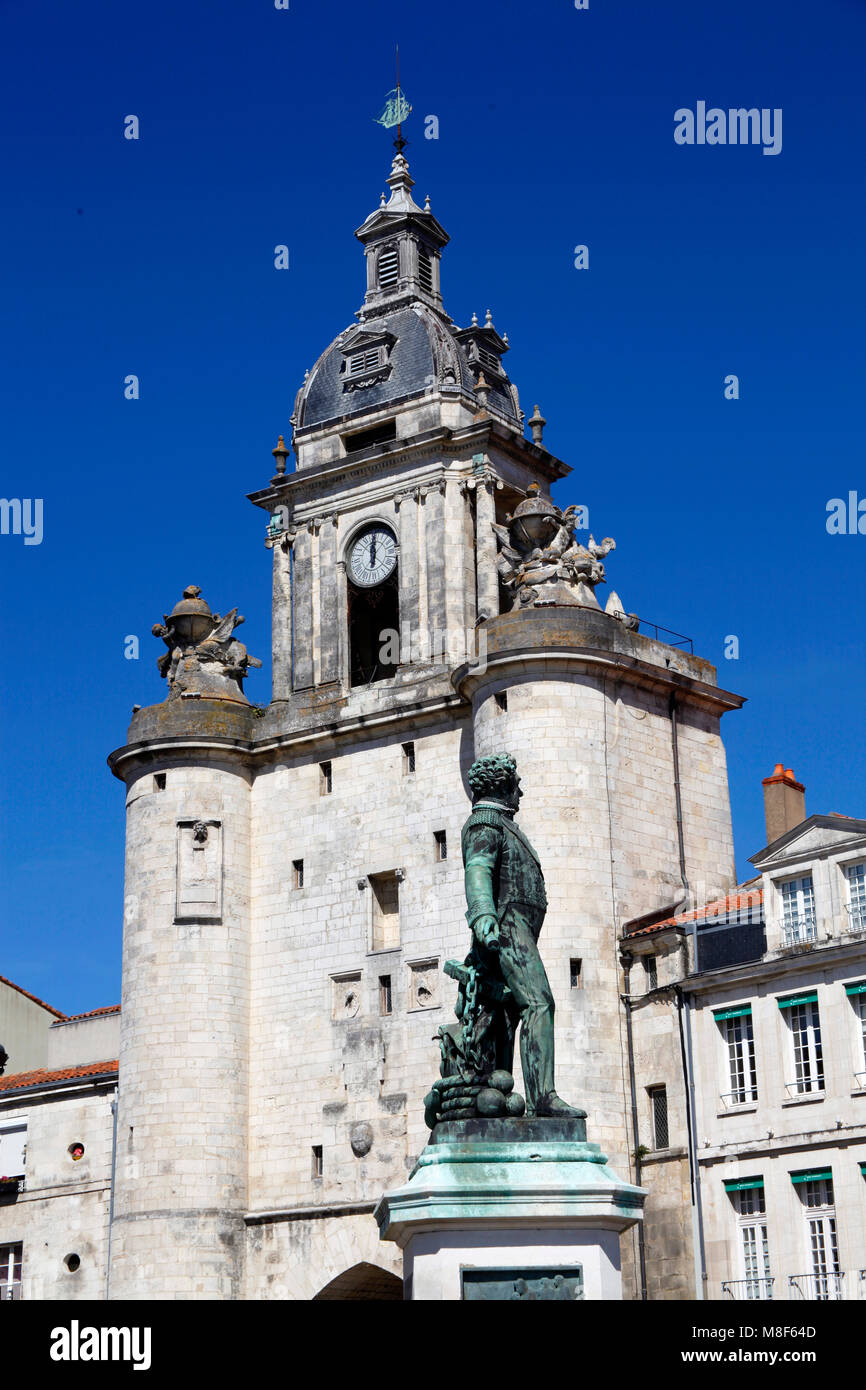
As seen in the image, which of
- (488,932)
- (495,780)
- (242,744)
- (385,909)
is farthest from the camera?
(242,744)

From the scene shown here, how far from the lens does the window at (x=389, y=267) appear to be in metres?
55.6

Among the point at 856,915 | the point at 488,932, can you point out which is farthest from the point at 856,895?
the point at 488,932

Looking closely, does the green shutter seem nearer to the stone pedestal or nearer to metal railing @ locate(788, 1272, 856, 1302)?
metal railing @ locate(788, 1272, 856, 1302)

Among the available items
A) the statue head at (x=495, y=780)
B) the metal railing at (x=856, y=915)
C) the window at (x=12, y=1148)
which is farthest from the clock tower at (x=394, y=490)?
the statue head at (x=495, y=780)

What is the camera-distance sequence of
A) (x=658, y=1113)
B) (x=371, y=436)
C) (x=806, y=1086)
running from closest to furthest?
(x=806, y=1086), (x=658, y=1113), (x=371, y=436)

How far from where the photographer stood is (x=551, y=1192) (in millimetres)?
16766

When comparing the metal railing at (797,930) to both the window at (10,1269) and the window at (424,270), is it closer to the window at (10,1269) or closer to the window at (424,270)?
the window at (424,270)

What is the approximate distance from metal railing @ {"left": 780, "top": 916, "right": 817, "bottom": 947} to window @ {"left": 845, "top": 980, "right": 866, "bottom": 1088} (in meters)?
1.30

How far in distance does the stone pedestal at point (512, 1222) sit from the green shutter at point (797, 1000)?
22.8m

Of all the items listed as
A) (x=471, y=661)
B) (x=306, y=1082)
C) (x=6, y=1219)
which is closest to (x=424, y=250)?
(x=471, y=661)

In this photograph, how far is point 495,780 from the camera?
18.7 metres

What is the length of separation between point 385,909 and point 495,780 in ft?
98.0

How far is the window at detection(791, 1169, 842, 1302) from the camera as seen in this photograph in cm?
3778

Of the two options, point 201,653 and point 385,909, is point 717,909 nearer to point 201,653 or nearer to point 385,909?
point 385,909
